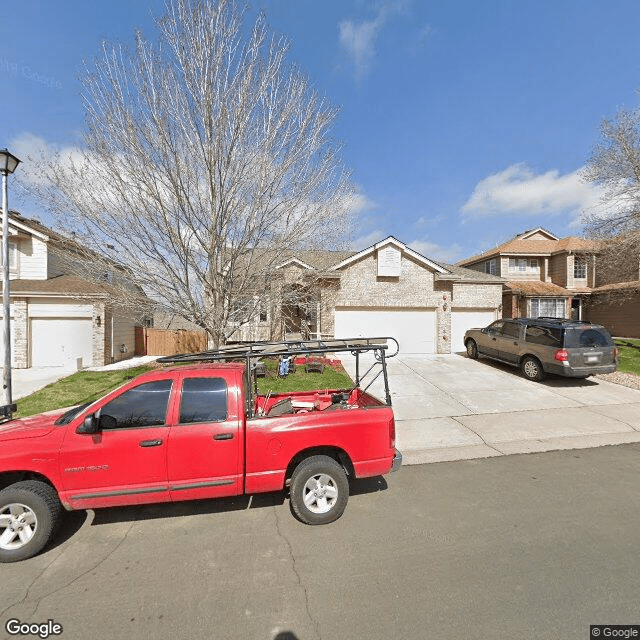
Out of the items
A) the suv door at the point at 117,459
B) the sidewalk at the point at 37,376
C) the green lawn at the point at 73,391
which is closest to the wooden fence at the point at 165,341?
the sidewalk at the point at 37,376

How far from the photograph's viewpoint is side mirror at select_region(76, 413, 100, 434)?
10.3 ft

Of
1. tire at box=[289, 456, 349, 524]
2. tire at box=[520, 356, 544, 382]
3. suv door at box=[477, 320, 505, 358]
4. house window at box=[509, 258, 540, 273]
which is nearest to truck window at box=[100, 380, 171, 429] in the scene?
tire at box=[289, 456, 349, 524]

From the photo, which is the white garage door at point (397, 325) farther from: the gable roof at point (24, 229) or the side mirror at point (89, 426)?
the gable roof at point (24, 229)

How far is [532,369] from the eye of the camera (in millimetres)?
9898

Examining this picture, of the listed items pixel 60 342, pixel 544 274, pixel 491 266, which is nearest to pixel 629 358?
pixel 544 274

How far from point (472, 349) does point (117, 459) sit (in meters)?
13.3

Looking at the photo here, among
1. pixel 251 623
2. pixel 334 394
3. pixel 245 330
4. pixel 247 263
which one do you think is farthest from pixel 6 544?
pixel 245 330

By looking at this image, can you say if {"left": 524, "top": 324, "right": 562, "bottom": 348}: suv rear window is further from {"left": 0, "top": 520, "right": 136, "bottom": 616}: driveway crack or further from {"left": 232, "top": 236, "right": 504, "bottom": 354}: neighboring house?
{"left": 0, "top": 520, "right": 136, "bottom": 616}: driveway crack

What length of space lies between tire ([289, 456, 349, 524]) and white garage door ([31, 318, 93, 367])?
1397 centimetres

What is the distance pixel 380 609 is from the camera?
7.85ft

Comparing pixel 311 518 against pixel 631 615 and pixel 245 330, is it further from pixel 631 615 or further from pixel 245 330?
pixel 245 330

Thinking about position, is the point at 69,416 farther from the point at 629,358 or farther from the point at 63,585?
the point at 629,358

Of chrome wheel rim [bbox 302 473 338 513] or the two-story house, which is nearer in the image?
chrome wheel rim [bbox 302 473 338 513]

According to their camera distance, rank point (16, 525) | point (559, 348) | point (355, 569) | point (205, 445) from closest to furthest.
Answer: point (355, 569) < point (16, 525) < point (205, 445) < point (559, 348)
